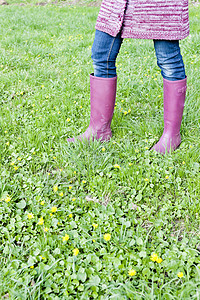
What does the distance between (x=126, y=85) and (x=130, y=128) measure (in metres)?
0.86

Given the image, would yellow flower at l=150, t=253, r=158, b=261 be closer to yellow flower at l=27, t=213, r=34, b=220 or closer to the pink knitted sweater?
yellow flower at l=27, t=213, r=34, b=220

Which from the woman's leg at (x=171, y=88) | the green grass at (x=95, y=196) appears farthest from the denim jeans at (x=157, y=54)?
the green grass at (x=95, y=196)

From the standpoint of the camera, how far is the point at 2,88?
324 cm

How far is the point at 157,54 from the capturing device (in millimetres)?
1883

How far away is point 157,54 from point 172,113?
1.50 ft

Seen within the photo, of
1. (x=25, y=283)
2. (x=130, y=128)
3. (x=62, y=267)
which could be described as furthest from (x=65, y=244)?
(x=130, y=128)

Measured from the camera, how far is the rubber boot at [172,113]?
200cm

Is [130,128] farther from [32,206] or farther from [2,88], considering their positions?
[2,88]

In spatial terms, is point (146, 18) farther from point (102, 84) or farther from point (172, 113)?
point (172, 113)

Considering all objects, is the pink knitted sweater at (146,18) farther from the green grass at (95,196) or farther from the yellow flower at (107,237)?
the yellow flower at (107,237)

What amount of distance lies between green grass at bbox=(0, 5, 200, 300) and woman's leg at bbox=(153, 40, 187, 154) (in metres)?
0.11

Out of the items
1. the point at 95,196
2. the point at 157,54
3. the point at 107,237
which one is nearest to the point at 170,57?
the point at 157,54

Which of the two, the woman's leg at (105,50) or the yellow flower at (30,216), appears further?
the woman's leg at (105,50)

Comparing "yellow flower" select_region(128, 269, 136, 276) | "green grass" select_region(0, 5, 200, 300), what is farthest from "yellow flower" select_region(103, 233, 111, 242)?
"yellow flower" select_region(128, 269, 136, 276)
